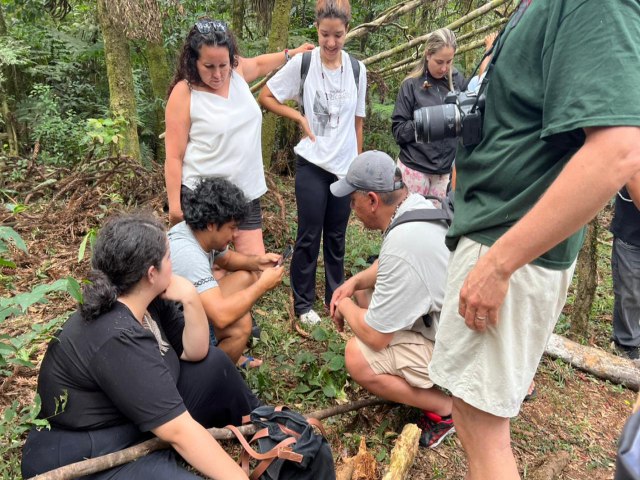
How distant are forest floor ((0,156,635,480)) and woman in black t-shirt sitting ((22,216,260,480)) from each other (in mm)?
580

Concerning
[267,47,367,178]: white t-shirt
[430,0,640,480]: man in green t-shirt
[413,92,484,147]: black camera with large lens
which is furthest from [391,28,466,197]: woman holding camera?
[430,0,640,480]: man in green t-shirt

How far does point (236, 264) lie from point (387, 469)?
1571mm

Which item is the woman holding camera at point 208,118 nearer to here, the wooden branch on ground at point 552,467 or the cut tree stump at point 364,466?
the cut tree stump at point 364,466

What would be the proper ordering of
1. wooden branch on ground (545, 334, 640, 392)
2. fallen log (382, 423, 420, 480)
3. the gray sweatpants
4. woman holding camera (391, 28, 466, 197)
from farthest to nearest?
woman holding camera (391, 28, 466, 197), the gray sweatpants, wooden branch on ground (545, 334, 640, 392), fallen log (382, 423, 420, 480)

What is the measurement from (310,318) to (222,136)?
5.08ft

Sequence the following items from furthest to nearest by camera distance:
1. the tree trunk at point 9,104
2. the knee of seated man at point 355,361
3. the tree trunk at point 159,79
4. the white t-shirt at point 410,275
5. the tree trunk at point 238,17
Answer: the tree trunk at point 238,17
the tree trunk at point 9,104
the tree trunk at point 159,79
the knee of seated man at point 355,361
the white t-shirt at point 410,275

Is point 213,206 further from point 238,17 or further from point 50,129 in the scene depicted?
point 238,17

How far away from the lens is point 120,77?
5211 millimetres

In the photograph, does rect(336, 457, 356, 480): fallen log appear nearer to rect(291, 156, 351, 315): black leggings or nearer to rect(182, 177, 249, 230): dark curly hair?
rect(182, 177, 249, 230): dark curly hair

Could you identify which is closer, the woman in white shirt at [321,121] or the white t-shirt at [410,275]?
the white t-shirt at [410,275]

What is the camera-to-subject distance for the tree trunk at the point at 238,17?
6945mm

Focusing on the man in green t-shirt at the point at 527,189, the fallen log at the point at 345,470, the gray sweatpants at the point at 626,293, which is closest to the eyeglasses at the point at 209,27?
the man in green t-shirt at the point at 527,189

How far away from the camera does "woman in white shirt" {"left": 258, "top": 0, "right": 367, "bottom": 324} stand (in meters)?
3.65

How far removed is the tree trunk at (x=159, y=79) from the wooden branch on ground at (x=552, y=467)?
567 cm
